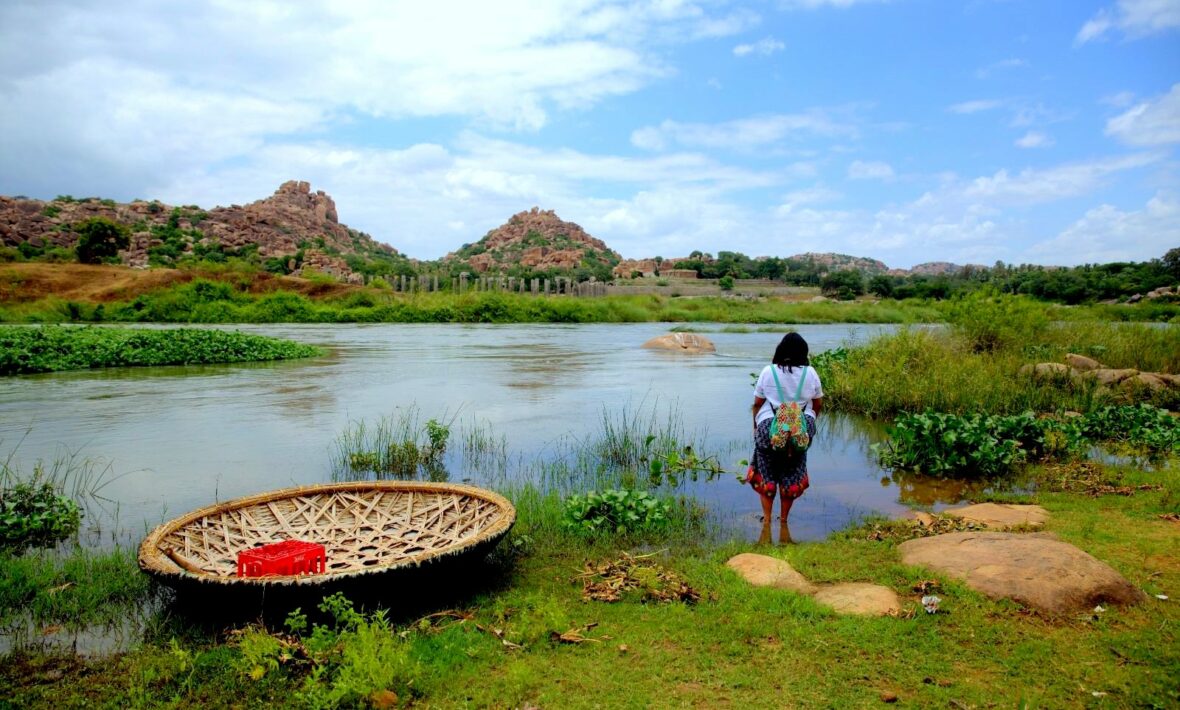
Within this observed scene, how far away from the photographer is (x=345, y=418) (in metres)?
10.2

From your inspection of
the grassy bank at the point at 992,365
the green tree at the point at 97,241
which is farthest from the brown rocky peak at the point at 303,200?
the grassy bank at the point at 992,365

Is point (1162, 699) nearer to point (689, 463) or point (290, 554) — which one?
point (290, 554)

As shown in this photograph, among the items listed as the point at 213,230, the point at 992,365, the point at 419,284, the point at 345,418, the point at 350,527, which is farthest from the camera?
the point at 213,230

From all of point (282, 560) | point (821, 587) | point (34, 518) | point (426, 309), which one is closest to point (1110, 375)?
point (821, 587)

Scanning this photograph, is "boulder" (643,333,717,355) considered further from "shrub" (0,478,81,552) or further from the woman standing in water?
"shrub" (0,478,81,552)

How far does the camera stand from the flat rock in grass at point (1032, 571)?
359cm

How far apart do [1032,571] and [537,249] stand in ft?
327

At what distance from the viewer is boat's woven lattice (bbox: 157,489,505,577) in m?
4.49

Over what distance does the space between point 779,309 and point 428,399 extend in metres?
37.3

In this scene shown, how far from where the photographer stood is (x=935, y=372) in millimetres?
10359

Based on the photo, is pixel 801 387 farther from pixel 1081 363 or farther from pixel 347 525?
pixel 1081 363

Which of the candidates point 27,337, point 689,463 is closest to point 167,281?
point 27,337

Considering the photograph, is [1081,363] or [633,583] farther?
[1081,363]

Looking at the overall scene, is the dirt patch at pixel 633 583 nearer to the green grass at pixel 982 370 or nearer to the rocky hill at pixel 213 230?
the green grass at pixel 982 370
